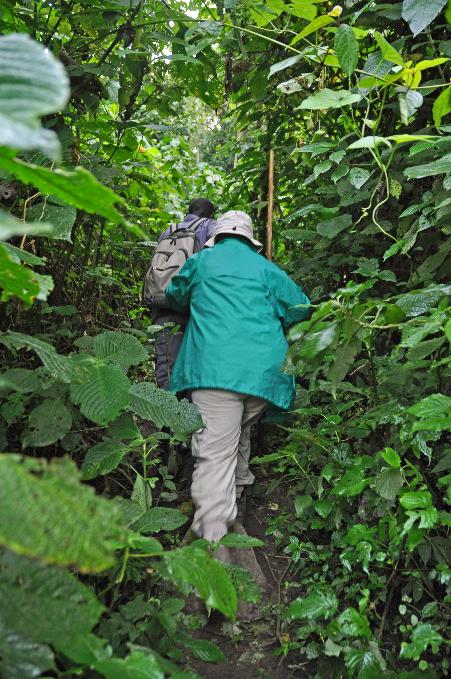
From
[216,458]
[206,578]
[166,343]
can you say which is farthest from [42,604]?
[166,343]

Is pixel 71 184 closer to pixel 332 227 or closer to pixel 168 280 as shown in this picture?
pixel 332 227

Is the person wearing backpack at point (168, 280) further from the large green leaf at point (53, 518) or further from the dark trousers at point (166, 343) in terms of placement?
the large green leaf at point (53, 518)

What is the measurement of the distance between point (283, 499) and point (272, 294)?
1362 mm

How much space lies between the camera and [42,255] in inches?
120

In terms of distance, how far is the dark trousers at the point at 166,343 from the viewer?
393cm

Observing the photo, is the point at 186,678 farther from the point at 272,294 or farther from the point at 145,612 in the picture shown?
the point at 272,294

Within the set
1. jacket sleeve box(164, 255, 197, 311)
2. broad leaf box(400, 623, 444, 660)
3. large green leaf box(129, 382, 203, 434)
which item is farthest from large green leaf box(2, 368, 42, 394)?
jacket sleeve box(164, 255, 197, 311)

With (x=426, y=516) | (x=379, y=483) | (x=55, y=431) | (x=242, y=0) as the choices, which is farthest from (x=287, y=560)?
(x=242, y=0)

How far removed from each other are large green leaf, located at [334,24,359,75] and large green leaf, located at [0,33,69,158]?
65.3 inches

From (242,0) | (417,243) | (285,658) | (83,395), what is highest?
(242,0)

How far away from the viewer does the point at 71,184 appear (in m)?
0.79

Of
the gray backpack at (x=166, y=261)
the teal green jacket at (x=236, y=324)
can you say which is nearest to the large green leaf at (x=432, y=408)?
the teal green jacket at (x=236, y=324)

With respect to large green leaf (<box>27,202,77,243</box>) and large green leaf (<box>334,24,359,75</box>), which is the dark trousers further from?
large green leaf (<box>334,24,359,75</box>)

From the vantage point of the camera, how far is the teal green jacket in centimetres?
303
